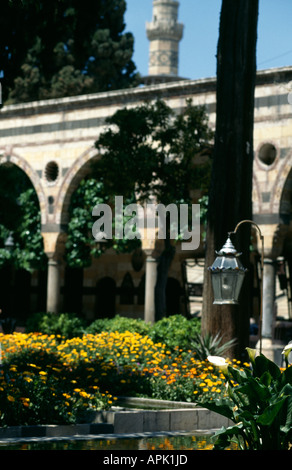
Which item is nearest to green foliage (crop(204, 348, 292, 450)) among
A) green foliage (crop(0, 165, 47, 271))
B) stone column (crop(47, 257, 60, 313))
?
stone column (crop(47, 257, 60, 313))

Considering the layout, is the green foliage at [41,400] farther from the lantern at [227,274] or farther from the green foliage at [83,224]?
the green foliage at [83,224]

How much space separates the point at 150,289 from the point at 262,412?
18.4 m

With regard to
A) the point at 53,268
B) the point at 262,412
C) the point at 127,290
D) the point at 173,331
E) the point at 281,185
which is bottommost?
the point at 173,331

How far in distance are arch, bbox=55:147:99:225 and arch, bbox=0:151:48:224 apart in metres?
0.61

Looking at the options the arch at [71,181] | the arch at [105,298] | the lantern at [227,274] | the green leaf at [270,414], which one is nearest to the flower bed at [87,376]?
the lantern at [227,274]

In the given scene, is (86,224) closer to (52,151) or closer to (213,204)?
(52,151)

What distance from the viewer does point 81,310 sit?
3431 cm

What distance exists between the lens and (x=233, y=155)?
609 inches

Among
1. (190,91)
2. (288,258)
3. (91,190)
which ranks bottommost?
(288,258)

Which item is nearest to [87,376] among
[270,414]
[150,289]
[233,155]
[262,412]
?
[233,155]

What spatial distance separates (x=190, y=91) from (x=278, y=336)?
779 centimetres

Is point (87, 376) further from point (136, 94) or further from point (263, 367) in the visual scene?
point (136, 94)

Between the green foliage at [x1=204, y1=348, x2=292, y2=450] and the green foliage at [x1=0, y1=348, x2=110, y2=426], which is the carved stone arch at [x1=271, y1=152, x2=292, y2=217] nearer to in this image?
the green foliage at [x1=0, y1=348, x2=110, y2=426]
